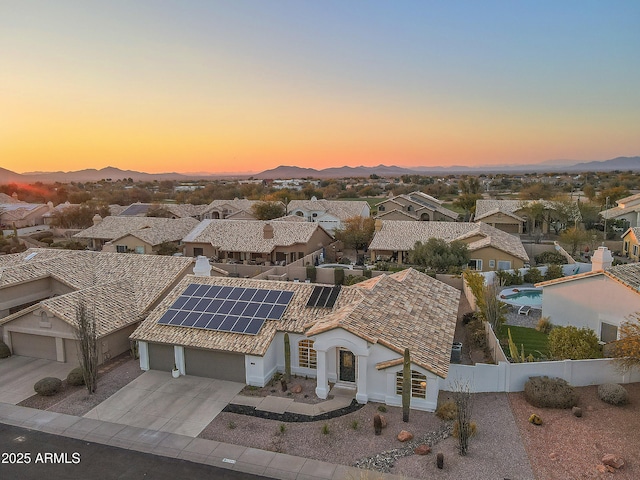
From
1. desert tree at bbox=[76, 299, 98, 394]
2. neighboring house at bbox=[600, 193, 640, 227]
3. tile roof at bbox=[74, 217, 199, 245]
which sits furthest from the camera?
neighboring house at bbox=[600, 193, 640, 227]

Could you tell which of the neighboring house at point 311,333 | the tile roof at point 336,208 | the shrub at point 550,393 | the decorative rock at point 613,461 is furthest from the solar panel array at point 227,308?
the tile roof at point 336,208

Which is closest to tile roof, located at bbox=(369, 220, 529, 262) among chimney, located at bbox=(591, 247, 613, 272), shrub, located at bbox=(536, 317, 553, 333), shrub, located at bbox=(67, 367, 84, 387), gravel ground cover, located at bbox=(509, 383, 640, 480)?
shrub, located at bbox=(536, 317, 553, 333)

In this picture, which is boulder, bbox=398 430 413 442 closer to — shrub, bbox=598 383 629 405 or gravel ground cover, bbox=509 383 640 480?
gravel ground cover, bbox=509 383 640 480

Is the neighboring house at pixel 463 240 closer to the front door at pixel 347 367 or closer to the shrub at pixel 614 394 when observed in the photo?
the shrub at pixel 614 394

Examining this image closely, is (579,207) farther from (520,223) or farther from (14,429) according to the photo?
(14,429)

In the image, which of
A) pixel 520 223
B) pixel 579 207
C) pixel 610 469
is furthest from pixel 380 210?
pixel 610 469

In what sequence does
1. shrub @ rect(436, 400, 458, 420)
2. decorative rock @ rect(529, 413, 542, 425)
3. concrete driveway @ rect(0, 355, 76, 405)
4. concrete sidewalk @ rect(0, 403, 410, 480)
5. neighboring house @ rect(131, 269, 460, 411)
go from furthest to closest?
concrete driveway @ rect(0, 355, 76, 405) < neighboring house @ rect(131, 269, 460, 411) < shrub @ rect(436, 400, 458, 420) < decorative rock @ rect(529, 413, 542, 425) < concrete sidewalk @ rect(0, 403, 410, 480)
